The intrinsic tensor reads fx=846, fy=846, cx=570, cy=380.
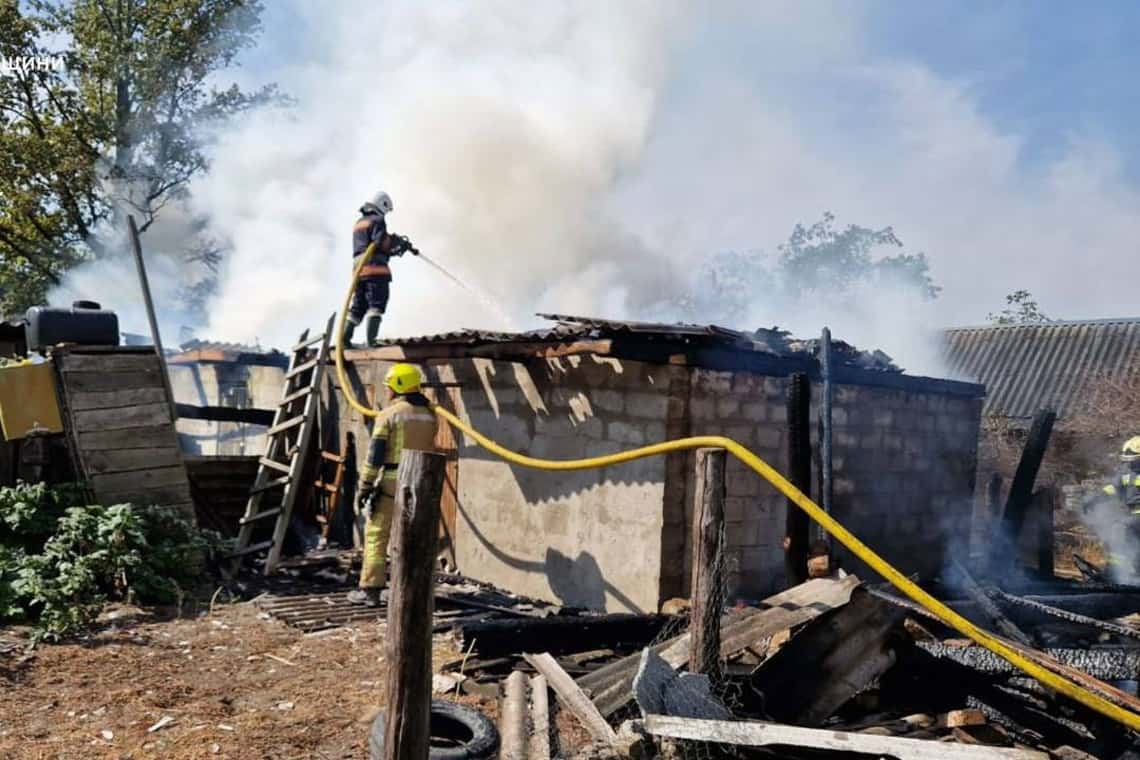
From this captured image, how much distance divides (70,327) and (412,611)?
6.63 metres

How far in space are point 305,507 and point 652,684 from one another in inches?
307

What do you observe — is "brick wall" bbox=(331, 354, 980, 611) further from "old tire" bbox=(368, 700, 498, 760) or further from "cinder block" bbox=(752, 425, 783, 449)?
"old tire" bbox=(368, 700, 498, 760)

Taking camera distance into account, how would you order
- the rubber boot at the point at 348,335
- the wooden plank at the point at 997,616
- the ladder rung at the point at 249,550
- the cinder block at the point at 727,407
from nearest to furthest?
the wooden plank at the point at 997,616 → the cinder block at the point at 727,407 → the ladder rung at the point at 249,550 → the rubber boot at the point at 348,335

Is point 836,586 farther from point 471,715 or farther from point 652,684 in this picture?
point 471,715

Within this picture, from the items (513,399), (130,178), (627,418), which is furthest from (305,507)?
(130,178)

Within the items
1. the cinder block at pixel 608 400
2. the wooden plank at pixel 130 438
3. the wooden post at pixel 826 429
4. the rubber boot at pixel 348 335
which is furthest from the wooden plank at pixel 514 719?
the rubber boot at pixel 348 335

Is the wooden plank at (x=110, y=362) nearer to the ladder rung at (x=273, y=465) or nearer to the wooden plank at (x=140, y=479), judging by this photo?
the wooden plank at (x=140, y=479)

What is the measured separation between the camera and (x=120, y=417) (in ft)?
26.1

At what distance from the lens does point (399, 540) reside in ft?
10.2

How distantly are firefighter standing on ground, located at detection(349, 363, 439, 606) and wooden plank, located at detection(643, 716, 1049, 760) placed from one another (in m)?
3.70

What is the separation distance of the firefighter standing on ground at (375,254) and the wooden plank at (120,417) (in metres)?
2.23

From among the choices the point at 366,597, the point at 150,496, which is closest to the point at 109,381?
the point at 150,496

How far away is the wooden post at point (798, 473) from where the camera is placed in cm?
580

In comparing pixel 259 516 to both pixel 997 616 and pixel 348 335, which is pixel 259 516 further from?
pixel 997 616
